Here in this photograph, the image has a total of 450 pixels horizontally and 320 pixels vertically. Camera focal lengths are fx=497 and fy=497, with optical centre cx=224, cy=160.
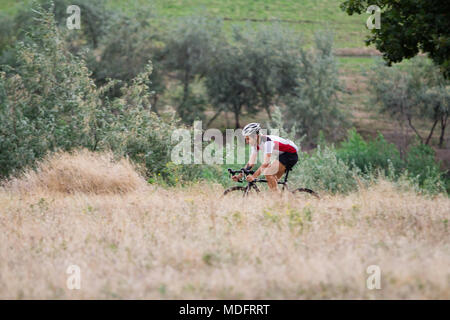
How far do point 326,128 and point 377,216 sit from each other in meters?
34.8

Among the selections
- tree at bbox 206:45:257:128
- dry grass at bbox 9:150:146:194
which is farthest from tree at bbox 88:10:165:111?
dry grass at bbox 9:150:146:194

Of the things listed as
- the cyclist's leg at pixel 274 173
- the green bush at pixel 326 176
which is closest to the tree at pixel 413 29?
the green bush at pixel 326 176

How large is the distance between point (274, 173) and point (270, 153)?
35.4 inches

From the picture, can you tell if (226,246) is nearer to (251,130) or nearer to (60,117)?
(251,130)

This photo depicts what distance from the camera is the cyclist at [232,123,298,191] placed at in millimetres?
8422

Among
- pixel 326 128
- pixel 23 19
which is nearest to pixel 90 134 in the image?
pixel 326 128

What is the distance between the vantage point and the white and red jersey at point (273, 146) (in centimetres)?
839

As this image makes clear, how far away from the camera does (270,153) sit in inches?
328

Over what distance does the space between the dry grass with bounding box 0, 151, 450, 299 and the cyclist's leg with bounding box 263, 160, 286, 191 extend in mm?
262

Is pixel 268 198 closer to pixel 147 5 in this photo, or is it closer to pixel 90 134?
pixel 90 134

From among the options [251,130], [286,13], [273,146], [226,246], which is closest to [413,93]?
[273,146]

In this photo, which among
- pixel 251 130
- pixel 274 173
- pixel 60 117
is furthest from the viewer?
pixel 60 117

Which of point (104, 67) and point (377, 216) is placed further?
point (104, 67)
